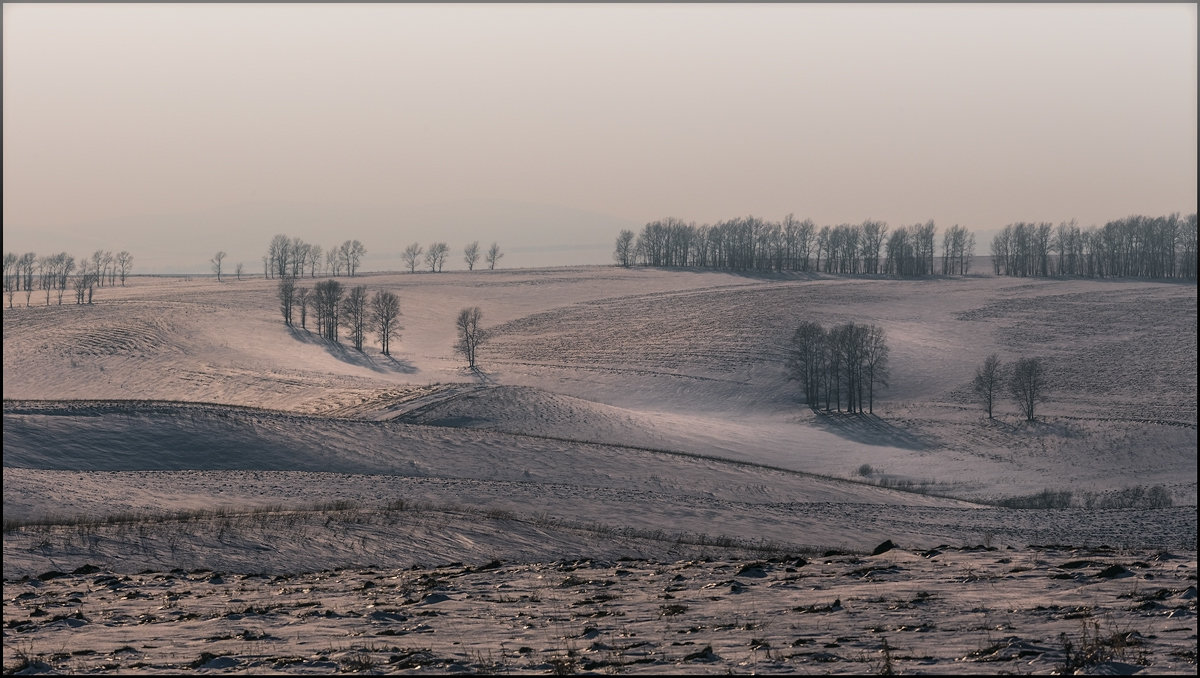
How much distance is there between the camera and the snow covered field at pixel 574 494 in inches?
545

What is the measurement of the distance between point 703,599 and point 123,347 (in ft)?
279

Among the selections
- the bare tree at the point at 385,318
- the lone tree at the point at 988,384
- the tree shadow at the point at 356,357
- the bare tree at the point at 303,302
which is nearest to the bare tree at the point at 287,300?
the bare tree at the point at 303,302

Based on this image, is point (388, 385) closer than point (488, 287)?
Yes

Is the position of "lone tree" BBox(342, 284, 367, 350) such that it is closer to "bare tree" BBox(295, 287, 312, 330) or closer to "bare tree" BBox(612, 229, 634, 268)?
"bare tree" BBox(295, 287, 312, 330)

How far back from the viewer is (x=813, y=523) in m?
30.4

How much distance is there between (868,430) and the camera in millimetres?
71062

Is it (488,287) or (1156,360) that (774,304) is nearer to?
(1156,360)

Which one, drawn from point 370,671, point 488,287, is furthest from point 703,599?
point 488,287

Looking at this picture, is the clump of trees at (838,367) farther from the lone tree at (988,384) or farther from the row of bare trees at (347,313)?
the row of bare trees at (347,313)

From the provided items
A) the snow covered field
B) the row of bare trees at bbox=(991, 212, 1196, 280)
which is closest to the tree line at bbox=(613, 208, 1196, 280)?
the row of bare trees at bbox=(991, 212, 1196, 280)

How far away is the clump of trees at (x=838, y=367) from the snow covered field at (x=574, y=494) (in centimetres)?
190

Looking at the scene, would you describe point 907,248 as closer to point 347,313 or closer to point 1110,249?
point 1110,249

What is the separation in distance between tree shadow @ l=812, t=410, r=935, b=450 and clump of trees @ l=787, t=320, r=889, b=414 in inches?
69.8

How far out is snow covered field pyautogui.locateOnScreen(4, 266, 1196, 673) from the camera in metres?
13.9
